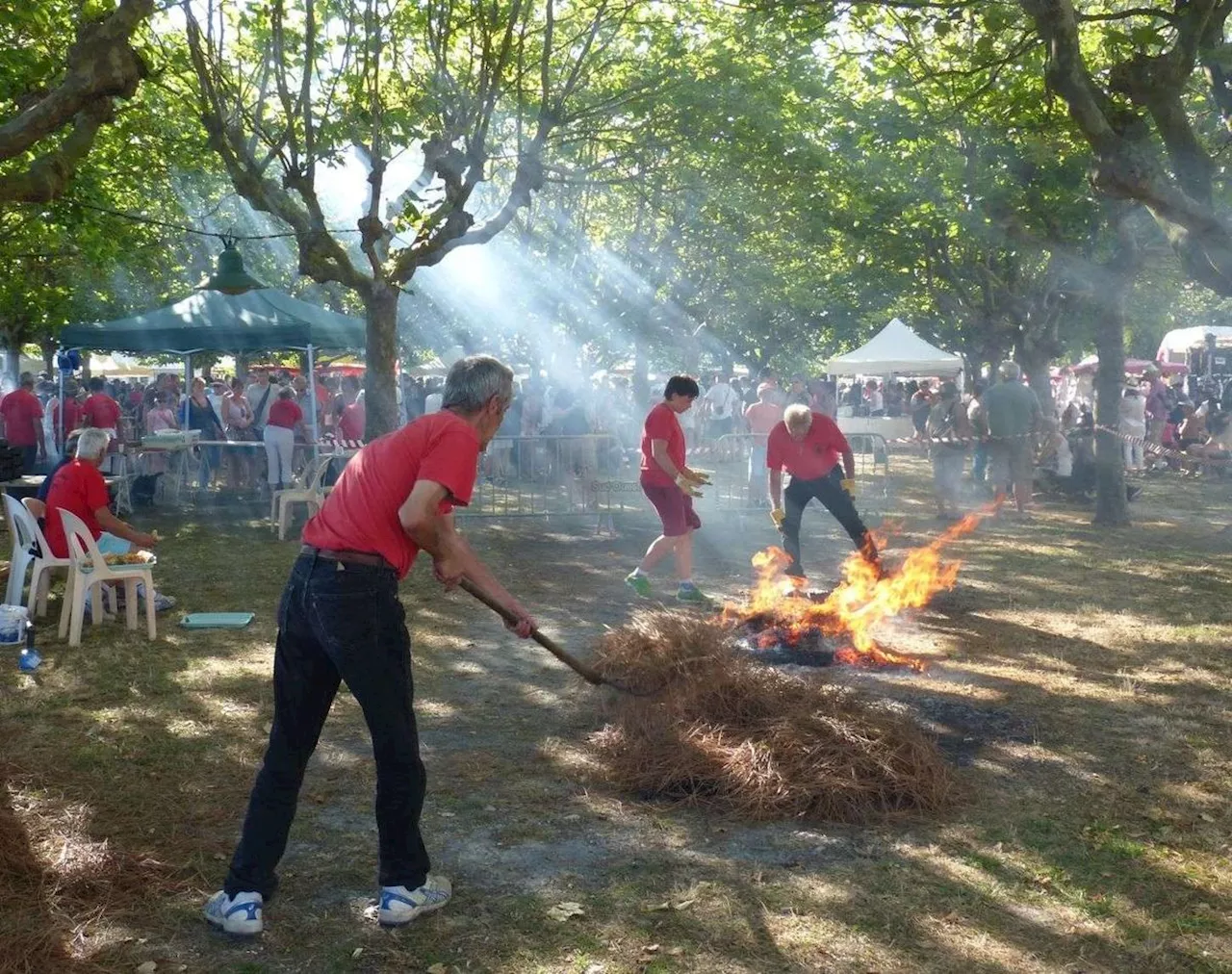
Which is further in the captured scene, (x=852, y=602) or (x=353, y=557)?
(x=852, y=602)

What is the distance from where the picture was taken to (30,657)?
26.5 feet

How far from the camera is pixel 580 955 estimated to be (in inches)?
160

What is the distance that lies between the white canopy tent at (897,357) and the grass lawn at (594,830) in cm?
2343

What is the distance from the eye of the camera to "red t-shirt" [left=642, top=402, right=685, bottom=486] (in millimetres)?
9797

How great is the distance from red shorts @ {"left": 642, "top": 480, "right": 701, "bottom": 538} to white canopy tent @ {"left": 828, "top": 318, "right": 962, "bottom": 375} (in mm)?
23260

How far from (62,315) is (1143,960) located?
31.9m

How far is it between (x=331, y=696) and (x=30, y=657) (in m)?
4.75

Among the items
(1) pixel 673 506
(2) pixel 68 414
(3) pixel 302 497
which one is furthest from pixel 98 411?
(1) pixel 673 506

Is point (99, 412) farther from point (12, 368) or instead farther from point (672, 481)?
point (12, 368)

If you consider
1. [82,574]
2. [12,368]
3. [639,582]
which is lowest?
[639,582]

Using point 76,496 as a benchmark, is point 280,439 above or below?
above

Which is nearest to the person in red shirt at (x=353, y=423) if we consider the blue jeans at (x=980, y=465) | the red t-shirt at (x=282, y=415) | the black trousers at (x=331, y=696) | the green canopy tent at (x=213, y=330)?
the green canopy tent at (x=213, y=330)

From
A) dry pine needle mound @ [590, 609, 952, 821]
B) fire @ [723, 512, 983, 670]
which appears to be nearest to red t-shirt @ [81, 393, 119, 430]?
fire @ [723, 512, 983, 670]

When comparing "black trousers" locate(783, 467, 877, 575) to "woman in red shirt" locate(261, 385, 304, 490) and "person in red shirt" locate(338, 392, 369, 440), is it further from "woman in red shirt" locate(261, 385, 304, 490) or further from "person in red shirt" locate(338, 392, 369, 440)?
"person in red shirt" locate(338, 392, 369, 440)
